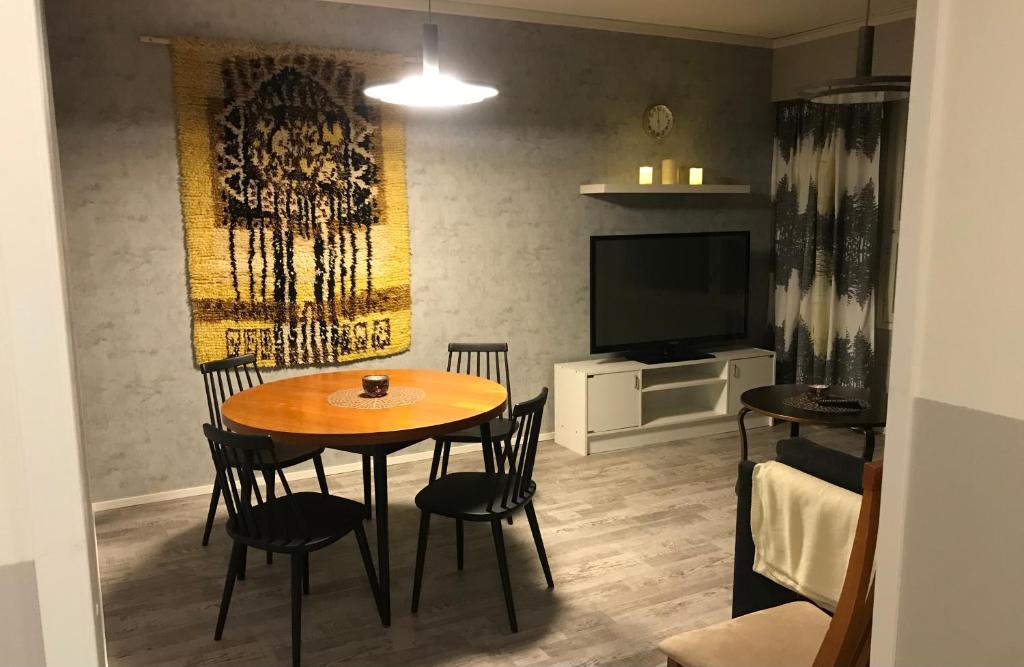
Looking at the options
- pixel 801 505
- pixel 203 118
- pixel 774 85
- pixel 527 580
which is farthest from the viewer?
pixel 774 85

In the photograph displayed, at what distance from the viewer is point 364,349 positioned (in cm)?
440

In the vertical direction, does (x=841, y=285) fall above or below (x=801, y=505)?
above

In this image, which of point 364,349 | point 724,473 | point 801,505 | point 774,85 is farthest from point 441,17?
point 801,505

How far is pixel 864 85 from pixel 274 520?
2.51 m

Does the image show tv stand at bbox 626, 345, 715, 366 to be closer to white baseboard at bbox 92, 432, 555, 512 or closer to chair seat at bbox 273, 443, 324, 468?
white baseboard at bbox 92, 432, 555, 512

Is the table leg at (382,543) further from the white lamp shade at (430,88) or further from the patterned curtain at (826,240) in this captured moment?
the patterned curtain at (826,240)

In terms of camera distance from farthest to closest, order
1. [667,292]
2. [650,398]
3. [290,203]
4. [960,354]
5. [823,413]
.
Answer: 1. [650,398]
2. [667,292]
3. [290,203]
4. [823,413]
5. [960,354]

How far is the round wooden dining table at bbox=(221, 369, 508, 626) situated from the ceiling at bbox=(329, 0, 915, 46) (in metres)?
2.18

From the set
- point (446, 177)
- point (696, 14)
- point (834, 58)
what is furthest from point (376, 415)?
point (834, 58)

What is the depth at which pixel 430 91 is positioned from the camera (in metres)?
2.73

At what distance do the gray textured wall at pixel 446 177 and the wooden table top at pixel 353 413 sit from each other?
2.50 ft

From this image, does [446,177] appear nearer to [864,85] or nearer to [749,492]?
[864,85]

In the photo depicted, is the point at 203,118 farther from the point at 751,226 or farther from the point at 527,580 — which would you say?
the point at 751,226

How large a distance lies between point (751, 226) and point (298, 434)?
13.3 ft
